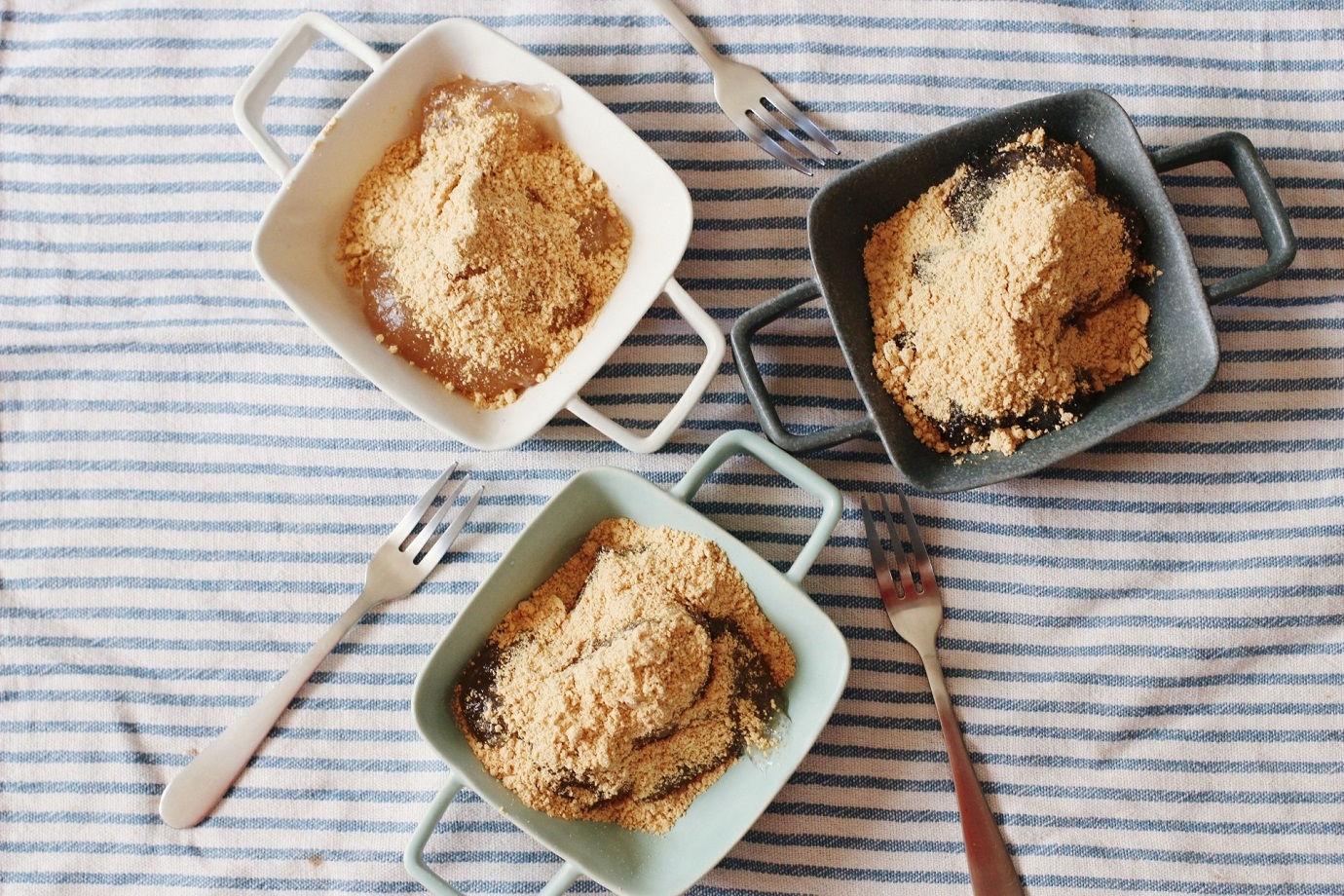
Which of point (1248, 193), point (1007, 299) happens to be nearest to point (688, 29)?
point (1007, 299)

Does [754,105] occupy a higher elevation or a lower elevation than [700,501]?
higher

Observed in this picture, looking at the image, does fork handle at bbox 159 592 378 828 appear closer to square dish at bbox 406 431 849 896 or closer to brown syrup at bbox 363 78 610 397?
square dish at bbox 406 431 849 896

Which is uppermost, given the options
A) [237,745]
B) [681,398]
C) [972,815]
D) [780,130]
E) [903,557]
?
[780,130]

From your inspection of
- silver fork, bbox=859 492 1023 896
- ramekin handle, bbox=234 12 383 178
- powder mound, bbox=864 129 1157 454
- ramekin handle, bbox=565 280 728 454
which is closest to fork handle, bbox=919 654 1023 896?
silver fork, bbox=859 492 1023 896

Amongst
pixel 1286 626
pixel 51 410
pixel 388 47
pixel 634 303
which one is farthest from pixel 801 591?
pixel 51 410

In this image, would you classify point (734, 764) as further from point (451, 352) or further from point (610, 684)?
point (451, 352)

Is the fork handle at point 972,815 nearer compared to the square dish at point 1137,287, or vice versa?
the square dish at point 1137,287

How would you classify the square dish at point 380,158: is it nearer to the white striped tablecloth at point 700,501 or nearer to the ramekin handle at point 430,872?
the white striped tablecloth at point 700,501

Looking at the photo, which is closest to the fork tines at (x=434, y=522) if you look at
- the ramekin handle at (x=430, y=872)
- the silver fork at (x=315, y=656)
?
the silver fork at (x=315, y=656)
